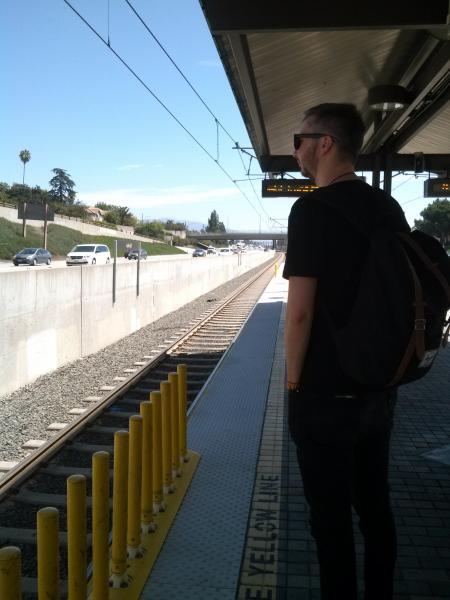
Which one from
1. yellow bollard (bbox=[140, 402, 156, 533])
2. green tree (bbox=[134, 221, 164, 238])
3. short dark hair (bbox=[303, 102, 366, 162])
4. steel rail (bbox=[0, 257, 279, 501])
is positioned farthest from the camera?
green tree (bbox=[134, 221, 164, 238])

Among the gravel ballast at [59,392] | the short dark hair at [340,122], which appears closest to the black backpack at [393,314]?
the short dark hair at [340,122]

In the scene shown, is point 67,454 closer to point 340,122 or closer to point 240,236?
point 340,122

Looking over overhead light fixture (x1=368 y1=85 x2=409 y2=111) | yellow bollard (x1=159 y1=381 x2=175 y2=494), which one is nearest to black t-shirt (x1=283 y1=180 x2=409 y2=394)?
yellow bollard (x1=159 y1=381 x2=175 y2=494)

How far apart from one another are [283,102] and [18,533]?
5395mm

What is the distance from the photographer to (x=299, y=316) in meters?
1.97

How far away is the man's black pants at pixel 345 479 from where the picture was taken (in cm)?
204

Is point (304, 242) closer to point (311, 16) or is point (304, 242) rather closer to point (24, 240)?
point (311, 16)

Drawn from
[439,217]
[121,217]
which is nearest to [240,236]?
[121,217]

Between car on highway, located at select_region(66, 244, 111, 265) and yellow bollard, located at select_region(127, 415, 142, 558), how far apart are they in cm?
3497

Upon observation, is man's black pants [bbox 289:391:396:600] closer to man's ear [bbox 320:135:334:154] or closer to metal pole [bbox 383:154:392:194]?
man's ear [bbox 320:135:334:154]

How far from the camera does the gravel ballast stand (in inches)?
272

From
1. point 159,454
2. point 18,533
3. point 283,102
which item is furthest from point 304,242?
point 283,102

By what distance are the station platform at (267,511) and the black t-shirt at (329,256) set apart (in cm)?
143

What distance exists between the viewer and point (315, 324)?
2.02 metres
